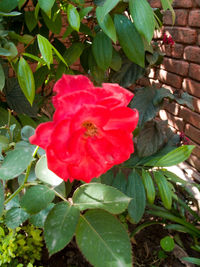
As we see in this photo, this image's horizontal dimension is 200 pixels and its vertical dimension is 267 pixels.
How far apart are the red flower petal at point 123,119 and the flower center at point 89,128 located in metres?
0.02

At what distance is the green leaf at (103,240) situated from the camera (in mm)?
501

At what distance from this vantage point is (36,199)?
21.9 inches

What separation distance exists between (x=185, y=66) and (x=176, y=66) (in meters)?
0.09

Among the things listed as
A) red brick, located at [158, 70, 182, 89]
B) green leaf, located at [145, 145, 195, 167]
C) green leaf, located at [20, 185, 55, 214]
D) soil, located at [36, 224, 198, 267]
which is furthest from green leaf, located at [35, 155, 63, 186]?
red brick, located at [158, 70, 182, 89]

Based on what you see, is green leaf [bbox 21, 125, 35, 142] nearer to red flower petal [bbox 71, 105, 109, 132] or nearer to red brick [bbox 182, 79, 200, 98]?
red flower petal [bbox 71, 105, 109, 132]

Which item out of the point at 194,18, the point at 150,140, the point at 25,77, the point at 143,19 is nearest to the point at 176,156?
the point at 150,140

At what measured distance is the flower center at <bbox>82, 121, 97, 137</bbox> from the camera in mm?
446

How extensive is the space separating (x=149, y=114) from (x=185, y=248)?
2.82 feet

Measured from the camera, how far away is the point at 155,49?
1.21 meters

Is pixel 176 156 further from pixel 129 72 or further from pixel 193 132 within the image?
pixel 193 132

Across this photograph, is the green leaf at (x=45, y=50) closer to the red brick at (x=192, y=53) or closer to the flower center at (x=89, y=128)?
the flower center at (x=89, y=128)

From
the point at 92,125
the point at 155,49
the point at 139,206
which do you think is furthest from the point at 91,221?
the point at 155,49

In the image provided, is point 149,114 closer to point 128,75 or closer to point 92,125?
point 128,75

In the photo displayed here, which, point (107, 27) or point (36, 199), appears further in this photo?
point (107, 27)
